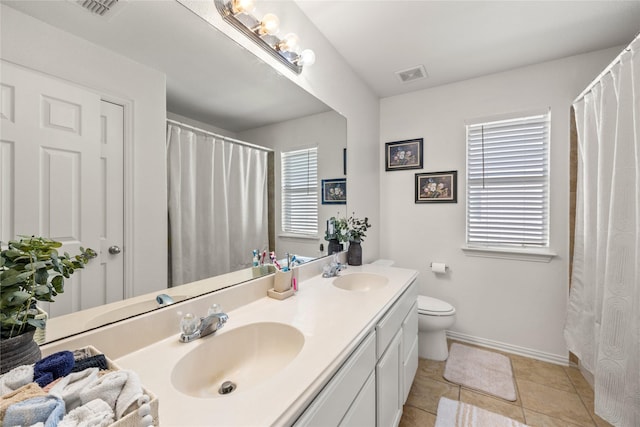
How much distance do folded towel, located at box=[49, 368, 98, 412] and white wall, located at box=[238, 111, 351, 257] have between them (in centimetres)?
98

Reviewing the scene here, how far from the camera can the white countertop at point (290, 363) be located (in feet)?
1.89

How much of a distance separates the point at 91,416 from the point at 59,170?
60 centimetres

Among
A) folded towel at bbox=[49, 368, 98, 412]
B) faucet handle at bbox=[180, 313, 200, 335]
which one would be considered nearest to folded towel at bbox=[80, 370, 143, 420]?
folded towel at bbox=[49, 368, 98, 412]

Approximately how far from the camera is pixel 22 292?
0.52 meters

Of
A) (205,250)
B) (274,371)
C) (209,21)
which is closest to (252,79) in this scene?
(209,21)

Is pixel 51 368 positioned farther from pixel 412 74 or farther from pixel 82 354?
pixel 412 74

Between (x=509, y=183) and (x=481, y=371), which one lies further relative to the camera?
(x=509, y=183)

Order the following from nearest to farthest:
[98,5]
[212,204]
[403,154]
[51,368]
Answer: [51,368]
[98,5]
[212,204]
[403,154]

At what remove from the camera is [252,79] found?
1.33 meters

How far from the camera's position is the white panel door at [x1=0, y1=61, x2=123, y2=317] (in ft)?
2.00

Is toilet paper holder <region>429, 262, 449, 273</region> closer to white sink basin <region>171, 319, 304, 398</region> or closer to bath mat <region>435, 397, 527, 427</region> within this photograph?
bath mat <region>435, 397, 527, 427</region>

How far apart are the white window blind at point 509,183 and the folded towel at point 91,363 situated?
102 inches

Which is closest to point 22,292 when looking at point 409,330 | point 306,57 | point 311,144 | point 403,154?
point 311,144

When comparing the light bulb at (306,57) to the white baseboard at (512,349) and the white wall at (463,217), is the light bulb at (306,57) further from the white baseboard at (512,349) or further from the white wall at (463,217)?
the white baseboard at (512,349)
